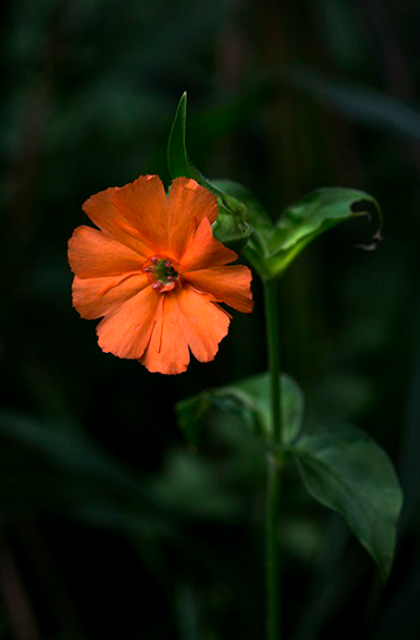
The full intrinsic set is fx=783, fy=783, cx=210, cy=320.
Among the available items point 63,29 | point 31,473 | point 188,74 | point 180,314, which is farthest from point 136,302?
point 188,74

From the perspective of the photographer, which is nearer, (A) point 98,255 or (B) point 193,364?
(A) point 98,255

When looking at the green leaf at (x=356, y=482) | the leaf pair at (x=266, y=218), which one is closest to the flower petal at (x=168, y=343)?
the leaf pair at (x=266, y=218)

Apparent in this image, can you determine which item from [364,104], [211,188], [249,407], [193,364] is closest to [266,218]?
[211,188]

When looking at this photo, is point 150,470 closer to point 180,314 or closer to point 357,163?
point 357,163

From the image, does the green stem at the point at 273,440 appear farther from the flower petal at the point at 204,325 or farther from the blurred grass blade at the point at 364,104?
the blurred grass blade at the point at 364,104

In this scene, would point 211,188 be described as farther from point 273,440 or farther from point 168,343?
point 273,440

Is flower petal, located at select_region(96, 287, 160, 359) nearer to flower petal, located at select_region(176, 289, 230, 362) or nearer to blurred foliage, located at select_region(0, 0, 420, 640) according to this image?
flower petal, located at select_region(176, 289, 230, 362)
